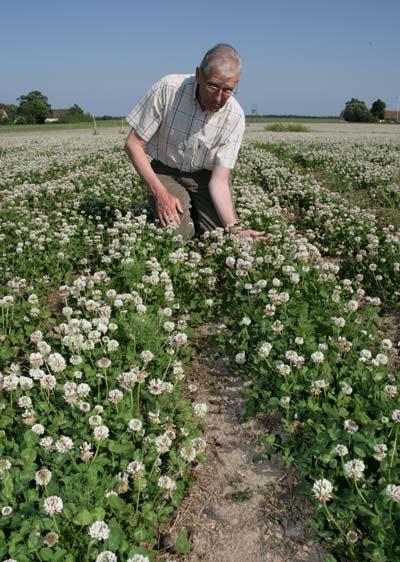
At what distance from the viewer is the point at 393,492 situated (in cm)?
223

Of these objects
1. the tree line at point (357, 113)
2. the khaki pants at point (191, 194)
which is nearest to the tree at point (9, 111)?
the tree line at point (357, 113)

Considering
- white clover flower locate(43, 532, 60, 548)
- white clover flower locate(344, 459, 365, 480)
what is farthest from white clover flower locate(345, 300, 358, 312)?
white clover flower locate(43, 532, 60, 548)

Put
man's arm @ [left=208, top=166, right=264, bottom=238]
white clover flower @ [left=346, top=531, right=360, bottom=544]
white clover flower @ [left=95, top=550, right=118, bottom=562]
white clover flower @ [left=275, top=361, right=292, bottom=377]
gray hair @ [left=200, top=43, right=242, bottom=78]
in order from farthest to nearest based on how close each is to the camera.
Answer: man's arm @ [left=208, top=166, right=264, bottom=238]
gray hair @ [left=200, top=43, right=242, bottom=78]
white clover flower @ [left=275, top=361, right=292, bottom=377]
white clover flower @ [left=346, top=531, right=360, bottom=544]
white clover flower @ [left=95, top=550, right=118, bottom=562]

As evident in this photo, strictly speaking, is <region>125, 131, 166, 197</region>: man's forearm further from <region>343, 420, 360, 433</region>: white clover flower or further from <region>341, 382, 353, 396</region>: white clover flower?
<region>343, 420, 360, 433</region>: white clover flower

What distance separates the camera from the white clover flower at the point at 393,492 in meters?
2.22

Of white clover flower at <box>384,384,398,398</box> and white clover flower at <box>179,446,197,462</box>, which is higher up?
white clover flower at <box>384,384,398,398</box>

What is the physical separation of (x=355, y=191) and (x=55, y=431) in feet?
28.0

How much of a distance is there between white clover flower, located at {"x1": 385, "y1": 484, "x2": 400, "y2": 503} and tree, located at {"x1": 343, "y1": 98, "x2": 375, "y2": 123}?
87.2 m

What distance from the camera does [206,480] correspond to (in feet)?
9.34

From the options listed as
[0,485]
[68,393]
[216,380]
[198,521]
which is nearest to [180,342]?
[216,380]

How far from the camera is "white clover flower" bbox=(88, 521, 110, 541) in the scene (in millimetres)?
2111

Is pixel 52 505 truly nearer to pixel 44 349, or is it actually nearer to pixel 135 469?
pixel 135 469

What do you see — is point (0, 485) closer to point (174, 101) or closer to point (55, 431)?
point (55, 431)

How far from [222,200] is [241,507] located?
369 cm
